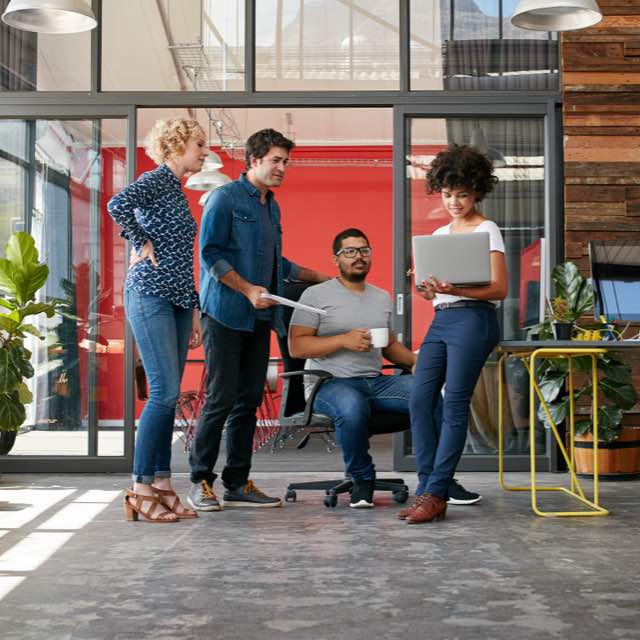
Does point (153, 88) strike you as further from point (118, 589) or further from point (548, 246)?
point (118, 589)

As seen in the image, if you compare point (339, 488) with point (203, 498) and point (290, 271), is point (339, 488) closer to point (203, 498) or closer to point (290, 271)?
point (203, 498)

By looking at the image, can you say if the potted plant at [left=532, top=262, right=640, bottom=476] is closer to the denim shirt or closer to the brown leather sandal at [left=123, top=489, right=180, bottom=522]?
the denim shirt

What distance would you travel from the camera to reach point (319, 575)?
2820 millimetres

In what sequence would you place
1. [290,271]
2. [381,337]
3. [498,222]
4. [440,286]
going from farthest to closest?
[498,222], [290,271], [381,337], [440,286]

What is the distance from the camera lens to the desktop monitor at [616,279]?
397 cm

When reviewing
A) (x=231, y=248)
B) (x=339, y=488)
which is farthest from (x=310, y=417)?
(x=231, y=248)

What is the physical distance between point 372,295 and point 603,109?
199 cm

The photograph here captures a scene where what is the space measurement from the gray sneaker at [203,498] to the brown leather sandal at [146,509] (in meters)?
0.20

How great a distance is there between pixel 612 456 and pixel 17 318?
3.06 m

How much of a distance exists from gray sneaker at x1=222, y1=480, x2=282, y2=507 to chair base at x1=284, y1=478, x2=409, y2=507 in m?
0.16

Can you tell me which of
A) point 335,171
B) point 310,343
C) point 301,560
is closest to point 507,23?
point 310,343

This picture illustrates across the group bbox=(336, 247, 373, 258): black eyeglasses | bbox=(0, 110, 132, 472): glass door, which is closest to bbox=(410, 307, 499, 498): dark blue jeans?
bbox=(336, 247, 373, 258): black eyeglasses

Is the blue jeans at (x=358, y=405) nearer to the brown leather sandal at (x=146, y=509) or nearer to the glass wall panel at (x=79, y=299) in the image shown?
the brown leather sandal at (x=146, y=509)

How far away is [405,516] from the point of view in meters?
3.79
